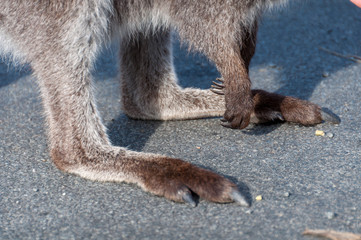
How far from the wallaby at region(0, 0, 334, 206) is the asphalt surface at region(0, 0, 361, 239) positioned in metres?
0.08

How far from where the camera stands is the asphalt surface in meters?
2.54

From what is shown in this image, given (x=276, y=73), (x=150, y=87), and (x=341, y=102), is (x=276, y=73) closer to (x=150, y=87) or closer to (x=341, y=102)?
(x=341, y=102)

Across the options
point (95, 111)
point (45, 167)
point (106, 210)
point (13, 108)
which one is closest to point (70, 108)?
point (95, 111)

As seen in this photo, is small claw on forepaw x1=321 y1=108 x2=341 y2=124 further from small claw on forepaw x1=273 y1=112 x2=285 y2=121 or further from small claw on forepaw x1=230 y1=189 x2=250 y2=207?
small claw on forepaw x1=230 y1=189 x2=250 y2=207

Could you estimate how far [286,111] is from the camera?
3.56 meters

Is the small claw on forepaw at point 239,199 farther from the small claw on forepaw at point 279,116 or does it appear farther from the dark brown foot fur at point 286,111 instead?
the small claw on forepaw at point 279,116

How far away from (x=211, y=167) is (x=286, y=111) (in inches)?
29.8

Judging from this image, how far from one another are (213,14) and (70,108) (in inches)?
39.0

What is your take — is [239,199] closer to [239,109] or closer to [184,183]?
[184,183]

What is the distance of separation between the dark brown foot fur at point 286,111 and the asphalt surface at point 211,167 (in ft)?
0.19

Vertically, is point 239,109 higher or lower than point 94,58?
lower

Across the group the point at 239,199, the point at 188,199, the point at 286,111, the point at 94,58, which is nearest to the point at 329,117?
the point at 286,111

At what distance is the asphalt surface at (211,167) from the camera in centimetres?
254

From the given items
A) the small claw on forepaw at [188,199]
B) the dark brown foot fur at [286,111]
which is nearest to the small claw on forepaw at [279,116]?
the dark brown foot fur at [286,111]
